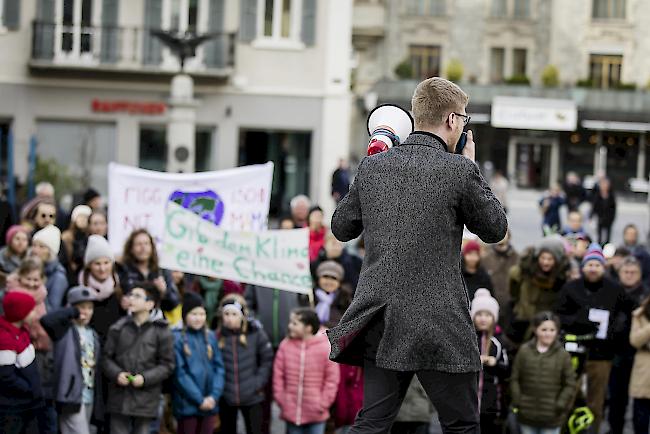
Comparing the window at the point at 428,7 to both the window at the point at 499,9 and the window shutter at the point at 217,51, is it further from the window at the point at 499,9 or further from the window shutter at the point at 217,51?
the window shutter at the point at 217,51

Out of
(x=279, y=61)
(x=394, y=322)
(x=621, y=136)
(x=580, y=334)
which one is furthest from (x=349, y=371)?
(x=621, y=136)

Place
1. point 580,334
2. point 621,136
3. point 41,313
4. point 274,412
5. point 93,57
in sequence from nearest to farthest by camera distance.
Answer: point 41,313
point 580,334
point 274,412
point 93,57
point 621,136

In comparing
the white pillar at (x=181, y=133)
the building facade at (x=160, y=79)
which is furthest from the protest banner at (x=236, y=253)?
the building facade at (x=160, y=79)

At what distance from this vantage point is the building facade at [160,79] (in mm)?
31703

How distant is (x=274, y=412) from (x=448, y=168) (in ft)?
24.4

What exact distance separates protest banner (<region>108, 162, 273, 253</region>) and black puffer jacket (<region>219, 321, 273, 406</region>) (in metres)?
2.02

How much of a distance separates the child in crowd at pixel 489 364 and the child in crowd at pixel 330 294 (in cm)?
129

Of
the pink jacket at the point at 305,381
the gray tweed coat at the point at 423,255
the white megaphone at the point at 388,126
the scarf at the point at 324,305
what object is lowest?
the pink jacket at the point at 305,381

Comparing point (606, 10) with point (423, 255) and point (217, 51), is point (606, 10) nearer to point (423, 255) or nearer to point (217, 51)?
point (217, 51)

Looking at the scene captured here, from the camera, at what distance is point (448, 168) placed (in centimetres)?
498

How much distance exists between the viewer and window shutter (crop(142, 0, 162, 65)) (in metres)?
32.0

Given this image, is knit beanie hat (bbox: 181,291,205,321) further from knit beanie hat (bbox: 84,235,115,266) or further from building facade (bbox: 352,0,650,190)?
building facade (bbox: 352,0,650,190)

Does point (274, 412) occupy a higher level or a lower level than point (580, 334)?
lower

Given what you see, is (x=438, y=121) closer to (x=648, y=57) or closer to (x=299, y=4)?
(x=299, y=4)
